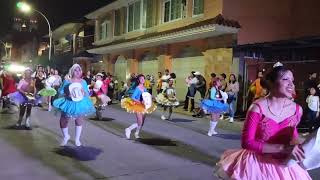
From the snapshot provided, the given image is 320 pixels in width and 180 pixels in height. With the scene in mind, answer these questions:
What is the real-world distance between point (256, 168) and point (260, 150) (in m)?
0.17

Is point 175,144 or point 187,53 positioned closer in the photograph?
point 175,144

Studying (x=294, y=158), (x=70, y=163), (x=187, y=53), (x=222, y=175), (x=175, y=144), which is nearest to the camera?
(x=294, y=158)

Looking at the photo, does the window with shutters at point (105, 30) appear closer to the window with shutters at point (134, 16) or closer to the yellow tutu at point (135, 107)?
the window with shutters at point (134, 16)

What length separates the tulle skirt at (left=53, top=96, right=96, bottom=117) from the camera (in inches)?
415

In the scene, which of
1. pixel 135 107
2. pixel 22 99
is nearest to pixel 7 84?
pixel 22 99

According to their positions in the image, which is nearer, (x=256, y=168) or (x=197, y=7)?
(x=256, y=168)

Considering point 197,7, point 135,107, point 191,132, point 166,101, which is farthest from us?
point 197,7

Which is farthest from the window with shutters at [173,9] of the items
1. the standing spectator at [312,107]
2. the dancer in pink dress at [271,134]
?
the dancer in pink dress at [271,134]

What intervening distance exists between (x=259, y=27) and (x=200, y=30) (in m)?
3.76

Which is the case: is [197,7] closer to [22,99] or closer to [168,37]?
[168,37]

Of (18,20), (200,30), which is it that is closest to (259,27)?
(200,30)

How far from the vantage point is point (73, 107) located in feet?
34.8

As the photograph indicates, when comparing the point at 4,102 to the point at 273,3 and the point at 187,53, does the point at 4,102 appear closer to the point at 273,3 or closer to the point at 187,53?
the point at 187,53

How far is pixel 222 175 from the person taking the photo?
4.17 m
